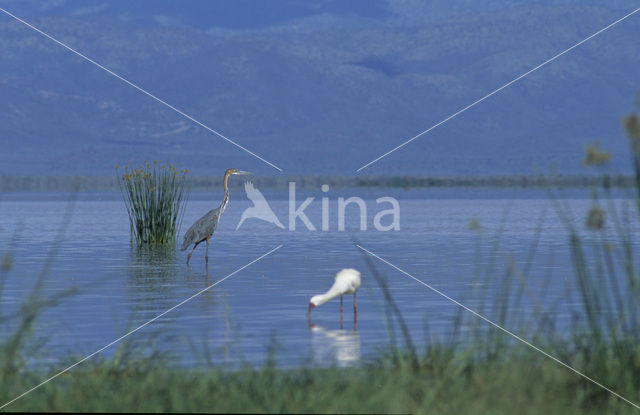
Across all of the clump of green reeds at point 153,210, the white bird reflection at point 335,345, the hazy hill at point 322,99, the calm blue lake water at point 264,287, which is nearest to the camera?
the white bird reflection at point 335,345

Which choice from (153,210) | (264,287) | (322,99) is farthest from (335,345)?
(322,99)

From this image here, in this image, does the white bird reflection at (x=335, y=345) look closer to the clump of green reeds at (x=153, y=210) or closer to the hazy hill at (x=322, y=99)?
the clump of green reeds at (x=153, y=210)

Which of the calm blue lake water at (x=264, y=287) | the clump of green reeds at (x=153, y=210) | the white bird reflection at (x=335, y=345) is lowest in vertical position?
the white bird reflection at (x=335, y=345)

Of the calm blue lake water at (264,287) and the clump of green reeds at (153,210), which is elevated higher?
the clump of green reeds at (153,210)

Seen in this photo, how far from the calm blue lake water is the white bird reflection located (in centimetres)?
2

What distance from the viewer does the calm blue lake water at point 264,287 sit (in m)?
11.7

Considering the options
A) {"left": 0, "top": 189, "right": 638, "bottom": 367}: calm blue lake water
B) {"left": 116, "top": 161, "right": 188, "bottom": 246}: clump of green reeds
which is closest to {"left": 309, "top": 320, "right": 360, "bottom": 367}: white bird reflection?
{"left": 0, "top": 189, "right": 638, "bottom": 367}: calm blue lake water

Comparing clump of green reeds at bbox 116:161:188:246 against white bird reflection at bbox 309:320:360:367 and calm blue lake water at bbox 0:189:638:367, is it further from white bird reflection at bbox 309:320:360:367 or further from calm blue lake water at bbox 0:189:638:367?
white bird reflection at bbox 309:320:360:367

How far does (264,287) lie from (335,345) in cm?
619

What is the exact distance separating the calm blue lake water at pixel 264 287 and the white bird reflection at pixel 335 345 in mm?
20

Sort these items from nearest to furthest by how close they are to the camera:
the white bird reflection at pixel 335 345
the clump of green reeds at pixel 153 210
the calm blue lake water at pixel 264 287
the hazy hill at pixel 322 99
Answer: the white bird reflection at pixel 335 345, the calm blue lake water at pixel 264 287, the clump of green reeds at pixel 153 210, the hazy hill at pixel 322 99

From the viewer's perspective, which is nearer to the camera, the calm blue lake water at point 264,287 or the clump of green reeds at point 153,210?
the calm blue lake water at point 264,287

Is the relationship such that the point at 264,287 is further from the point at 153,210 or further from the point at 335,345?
the point at 153,210

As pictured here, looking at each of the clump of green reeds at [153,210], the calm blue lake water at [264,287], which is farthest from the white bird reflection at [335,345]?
the clump of green reeds at [153,210]
